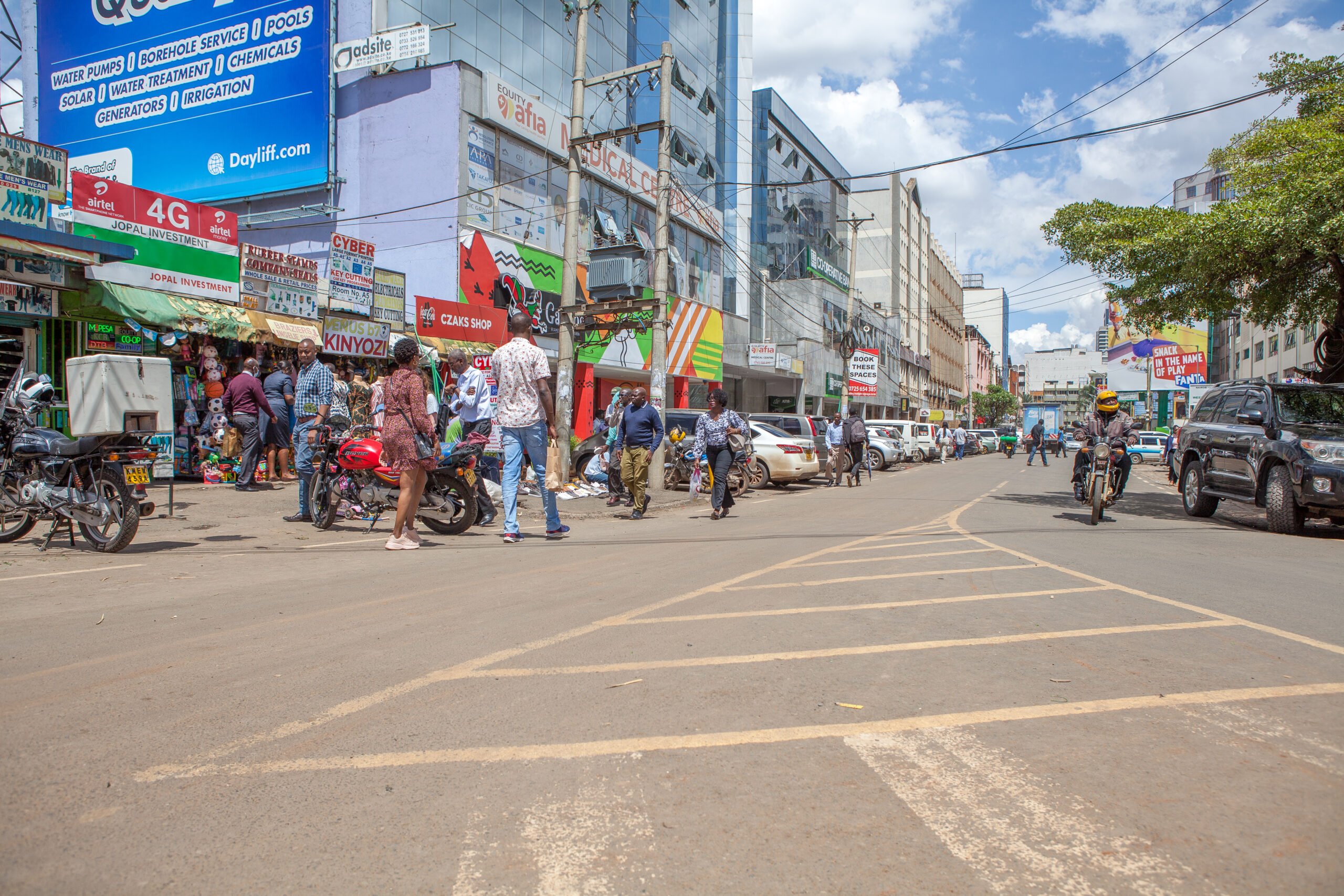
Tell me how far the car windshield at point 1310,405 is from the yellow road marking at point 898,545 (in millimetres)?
5455

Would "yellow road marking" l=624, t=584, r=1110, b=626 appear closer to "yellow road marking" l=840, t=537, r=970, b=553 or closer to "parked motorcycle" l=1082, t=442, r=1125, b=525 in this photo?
"yellow road marking" l=840, t=537, r=970, b=553

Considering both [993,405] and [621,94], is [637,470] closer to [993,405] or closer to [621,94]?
[621,94]

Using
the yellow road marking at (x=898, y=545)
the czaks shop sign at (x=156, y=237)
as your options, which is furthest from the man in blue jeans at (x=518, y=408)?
the czaks shop sign at (x=156, y=237)

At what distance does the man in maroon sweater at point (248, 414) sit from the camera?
11430 millimetres

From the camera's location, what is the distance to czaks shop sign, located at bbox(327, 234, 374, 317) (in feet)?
50.7

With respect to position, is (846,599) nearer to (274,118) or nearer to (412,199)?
(412,199)

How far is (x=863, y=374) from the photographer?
132ft

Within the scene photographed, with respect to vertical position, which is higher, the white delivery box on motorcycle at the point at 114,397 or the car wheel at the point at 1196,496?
the white delivery box on motorcycle at the point at 114,397

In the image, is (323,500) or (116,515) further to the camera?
(323,500)

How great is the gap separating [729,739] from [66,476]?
259 inches

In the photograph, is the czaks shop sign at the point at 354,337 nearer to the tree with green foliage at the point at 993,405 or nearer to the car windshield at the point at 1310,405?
the car windshield at the point at 1310,405

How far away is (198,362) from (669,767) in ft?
44.7

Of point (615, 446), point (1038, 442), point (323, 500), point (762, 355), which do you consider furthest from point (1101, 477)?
point (1038, 442)

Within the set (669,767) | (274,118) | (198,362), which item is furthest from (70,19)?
(669,767)
